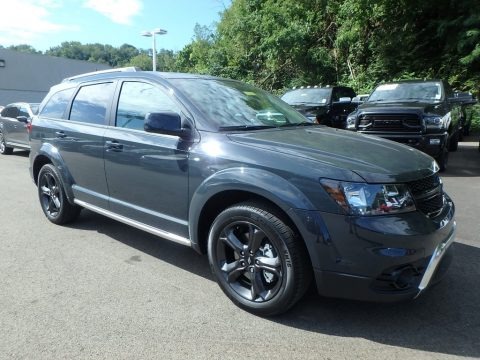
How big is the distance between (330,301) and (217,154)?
142cm

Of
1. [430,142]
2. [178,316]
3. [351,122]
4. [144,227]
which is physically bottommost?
[178,316]

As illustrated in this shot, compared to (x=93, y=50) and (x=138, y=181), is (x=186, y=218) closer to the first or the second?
(x=138, y=181)

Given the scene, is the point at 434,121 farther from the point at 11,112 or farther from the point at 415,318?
the point at 11,112

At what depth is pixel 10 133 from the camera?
12.5 m

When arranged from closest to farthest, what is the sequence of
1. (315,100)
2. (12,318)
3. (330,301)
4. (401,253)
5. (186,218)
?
(401,253) → (12,318) → (330,301) → (186,218) → (315,100)

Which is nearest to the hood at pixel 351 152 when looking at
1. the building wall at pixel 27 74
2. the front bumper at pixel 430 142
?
the front bumper at pixel 430 142

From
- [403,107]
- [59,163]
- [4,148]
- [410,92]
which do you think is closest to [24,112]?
[4,148]

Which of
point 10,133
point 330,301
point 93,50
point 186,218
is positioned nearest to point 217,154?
point 186,218

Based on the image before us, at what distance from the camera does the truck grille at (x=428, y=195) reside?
2.91 m

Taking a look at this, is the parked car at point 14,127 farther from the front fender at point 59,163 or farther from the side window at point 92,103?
the side window at point 92,103

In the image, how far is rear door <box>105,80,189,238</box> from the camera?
3.60 metres

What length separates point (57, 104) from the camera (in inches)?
208

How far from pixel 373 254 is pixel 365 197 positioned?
352 mm

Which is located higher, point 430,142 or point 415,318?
point 430,142
